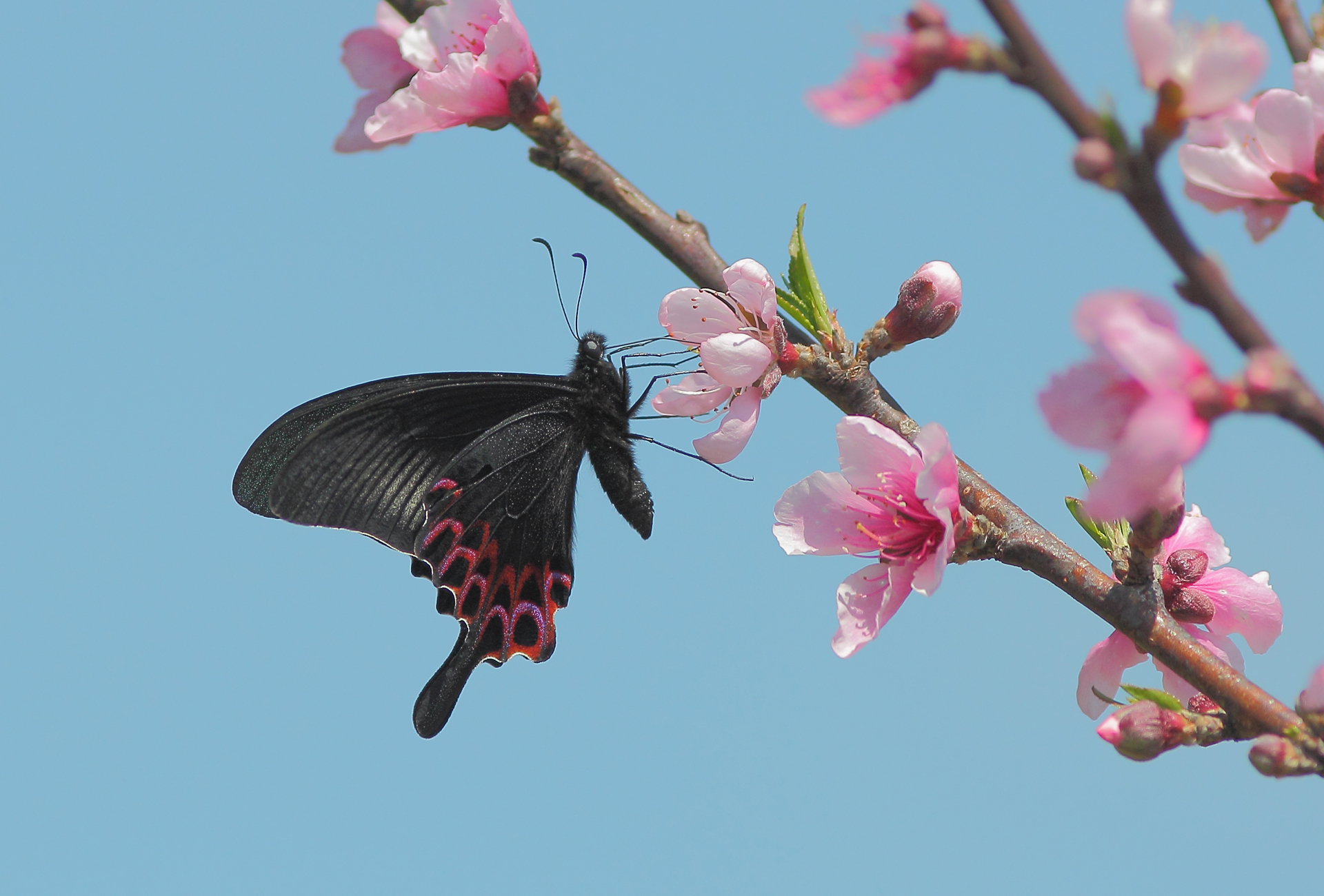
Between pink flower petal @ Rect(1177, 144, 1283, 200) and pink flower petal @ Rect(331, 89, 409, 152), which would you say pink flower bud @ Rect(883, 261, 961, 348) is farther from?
pink flower petal @ Rect(331, 89, 409, 152)

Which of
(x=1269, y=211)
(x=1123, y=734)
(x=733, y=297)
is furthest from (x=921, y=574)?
(x=1269, y=211)

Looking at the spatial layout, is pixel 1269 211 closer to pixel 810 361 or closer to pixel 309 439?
pixel 810 361

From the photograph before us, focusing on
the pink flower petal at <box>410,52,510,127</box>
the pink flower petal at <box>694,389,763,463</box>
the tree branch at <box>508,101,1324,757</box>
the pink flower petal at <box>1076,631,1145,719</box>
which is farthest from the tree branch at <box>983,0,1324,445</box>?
the pink flower petal at <box>410,52,510,127</box>

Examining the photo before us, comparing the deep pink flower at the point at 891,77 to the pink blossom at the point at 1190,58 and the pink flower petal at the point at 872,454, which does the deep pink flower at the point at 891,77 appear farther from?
the pink flower petal at the point at 872,454

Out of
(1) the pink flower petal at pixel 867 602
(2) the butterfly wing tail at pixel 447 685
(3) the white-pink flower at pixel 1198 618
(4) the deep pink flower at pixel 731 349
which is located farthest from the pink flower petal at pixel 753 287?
(2) the butterfly wing tail at pixel 447 685

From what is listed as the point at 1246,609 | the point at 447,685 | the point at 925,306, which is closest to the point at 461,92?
the point at 925,306

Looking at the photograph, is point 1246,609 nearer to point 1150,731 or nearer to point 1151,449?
point 1150,731
